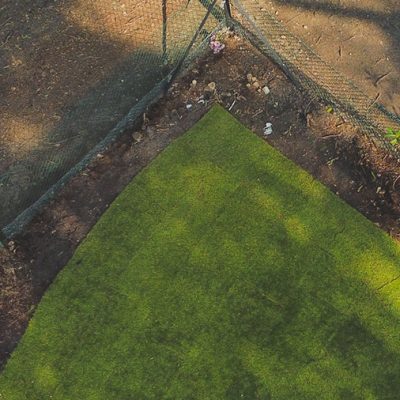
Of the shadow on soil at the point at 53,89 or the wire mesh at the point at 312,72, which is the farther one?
the wire mesh at the point at 312,72

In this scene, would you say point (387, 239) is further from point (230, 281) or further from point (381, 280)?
point (230, 281)

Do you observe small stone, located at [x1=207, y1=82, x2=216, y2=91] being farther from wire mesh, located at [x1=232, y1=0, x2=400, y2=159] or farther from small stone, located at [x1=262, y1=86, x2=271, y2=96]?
wire mesh, located at [x1=232, y1=0, x2=400, y2=159]

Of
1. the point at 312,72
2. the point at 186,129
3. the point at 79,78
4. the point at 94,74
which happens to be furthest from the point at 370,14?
the point at 79,78

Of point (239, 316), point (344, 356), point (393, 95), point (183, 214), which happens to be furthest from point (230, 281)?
point (393, 95)

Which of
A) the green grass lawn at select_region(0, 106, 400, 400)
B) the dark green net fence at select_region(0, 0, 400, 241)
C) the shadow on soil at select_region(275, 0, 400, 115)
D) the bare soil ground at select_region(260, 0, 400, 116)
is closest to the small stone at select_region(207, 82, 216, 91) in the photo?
the dark green net fence at select_region(0, 0, 400, 241)

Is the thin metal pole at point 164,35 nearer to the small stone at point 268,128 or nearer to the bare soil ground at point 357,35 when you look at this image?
the bare soil ground at point 357,35

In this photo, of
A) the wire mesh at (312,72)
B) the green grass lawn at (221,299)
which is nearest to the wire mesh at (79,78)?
the wire mesh at (312,72)
